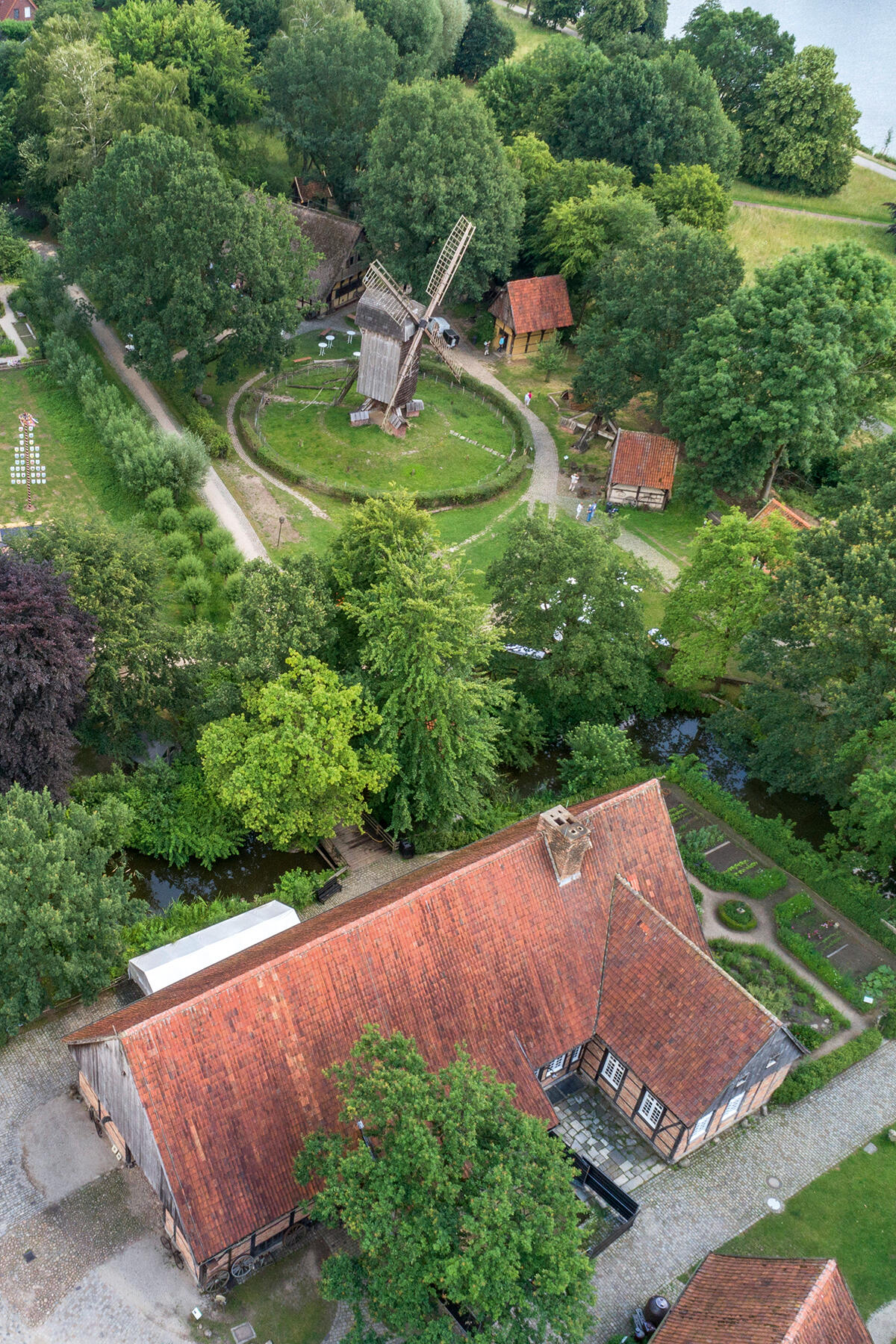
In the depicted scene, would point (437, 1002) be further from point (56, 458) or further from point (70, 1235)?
point (56, 458)

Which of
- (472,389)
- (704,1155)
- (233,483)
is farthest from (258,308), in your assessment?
(704,1155)

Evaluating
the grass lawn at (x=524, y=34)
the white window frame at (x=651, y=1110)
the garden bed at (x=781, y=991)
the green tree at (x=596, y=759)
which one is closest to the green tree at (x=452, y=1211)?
the white window frame at (x=651, y=1110)

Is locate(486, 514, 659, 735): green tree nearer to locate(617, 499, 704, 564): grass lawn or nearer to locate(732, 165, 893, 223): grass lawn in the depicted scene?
locate(617, 499, 704, 564): grass lawn

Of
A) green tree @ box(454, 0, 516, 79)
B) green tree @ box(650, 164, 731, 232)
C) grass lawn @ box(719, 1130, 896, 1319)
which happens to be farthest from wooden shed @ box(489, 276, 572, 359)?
grass lawn @ box(719, 1130, 896, 1319)

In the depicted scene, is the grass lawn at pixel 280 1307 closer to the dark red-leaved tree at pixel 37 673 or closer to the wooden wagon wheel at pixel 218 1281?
the wooden wagon wheel at pixel 218 1281

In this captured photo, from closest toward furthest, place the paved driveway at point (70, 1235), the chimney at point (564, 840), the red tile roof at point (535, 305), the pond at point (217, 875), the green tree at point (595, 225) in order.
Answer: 1. the paved driveway at point (70, 1235)
2. the chimney at point (564, 840)
3. the pond at point (217, 875)
4. the green tree at point (595, 225)
5. the red tile roof at point (535, 305)

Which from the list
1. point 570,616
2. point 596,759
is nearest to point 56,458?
point 570,616
